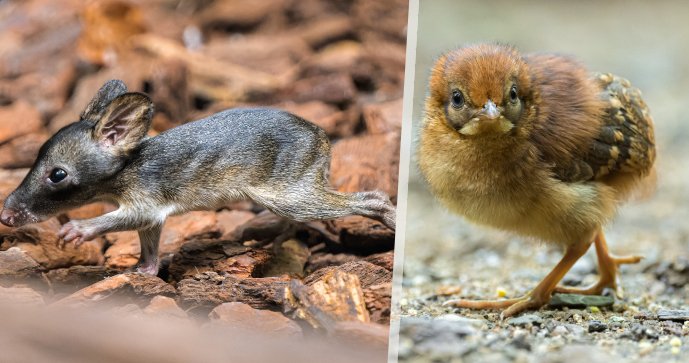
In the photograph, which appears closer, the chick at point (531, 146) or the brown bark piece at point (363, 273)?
the brown bark piece at point (363, 273)

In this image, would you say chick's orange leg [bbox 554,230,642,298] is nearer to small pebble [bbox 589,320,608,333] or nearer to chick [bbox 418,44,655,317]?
chick [bbox 418,44,655,317]

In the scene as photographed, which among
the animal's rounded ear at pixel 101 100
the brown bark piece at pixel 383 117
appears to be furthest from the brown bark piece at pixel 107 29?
the brown bark piece at pixel 383 117

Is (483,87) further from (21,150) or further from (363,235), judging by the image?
(21,150)

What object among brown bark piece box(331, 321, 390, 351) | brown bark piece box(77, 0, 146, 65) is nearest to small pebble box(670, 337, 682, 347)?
brown bark piece box(331, 321, 390, 351)

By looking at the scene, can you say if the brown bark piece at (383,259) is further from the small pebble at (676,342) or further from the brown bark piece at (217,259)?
the small pebble at (676,342)

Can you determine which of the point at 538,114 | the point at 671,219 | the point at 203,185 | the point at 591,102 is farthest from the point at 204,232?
the point at 671,219

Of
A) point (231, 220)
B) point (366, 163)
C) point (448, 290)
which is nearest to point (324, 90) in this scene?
point (366, 163)
